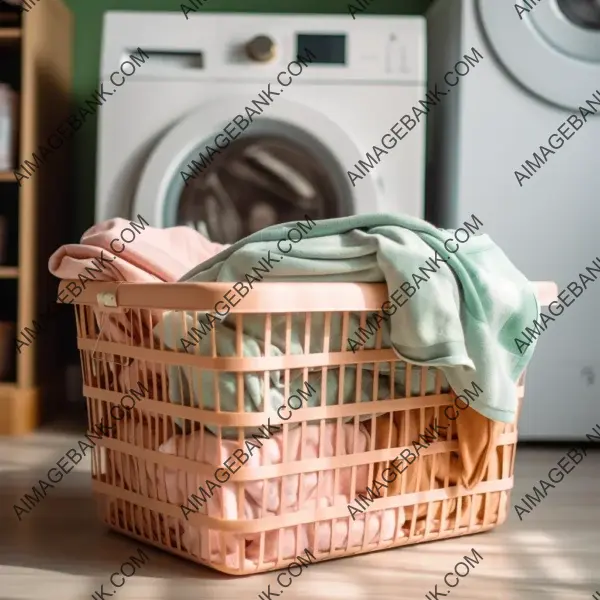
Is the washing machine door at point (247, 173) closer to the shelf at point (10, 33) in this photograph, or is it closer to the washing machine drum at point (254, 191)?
the washing machine drum at point (254, 191)

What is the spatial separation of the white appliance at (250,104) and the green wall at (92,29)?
474 mm

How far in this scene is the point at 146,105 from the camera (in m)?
1.60

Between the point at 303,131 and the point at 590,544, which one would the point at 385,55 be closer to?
the point at 303,131

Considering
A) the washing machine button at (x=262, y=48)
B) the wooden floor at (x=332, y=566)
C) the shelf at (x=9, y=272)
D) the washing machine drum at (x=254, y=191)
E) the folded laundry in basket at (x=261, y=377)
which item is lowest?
the wooden floor at (x=332, y=566)

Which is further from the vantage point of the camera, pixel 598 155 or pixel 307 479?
pixel 598 155

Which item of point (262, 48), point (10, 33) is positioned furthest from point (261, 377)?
point (10, 33)

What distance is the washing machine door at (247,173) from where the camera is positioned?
155 centimetres

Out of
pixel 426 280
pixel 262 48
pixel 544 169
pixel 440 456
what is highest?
pixel 262 48

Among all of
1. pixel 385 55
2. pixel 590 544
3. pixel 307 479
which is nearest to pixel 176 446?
pixel 307 479

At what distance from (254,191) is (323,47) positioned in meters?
0.33

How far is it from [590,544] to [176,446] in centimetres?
54

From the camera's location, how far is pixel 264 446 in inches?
31.6

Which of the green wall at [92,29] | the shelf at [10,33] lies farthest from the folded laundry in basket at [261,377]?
the green wall at [92,29]

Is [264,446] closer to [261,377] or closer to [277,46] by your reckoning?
[261,377]
